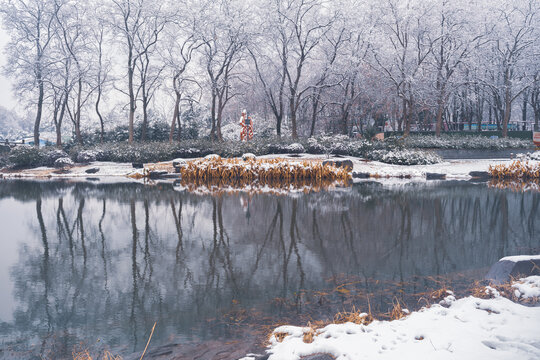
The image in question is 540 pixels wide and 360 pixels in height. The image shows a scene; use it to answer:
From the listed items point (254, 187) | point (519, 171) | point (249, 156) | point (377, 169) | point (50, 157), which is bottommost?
point (254, 187)

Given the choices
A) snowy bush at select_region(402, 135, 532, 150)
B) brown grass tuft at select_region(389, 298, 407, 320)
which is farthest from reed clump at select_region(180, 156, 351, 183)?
brown grass tuft at select_region(389, 298, 407, 320)

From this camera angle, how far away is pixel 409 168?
60.7 feet

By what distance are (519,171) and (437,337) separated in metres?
15.7

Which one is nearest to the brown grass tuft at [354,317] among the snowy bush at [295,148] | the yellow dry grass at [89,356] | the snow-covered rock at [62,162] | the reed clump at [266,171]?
the yellow dry grass at [89,356]

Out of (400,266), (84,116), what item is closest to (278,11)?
(400,266)

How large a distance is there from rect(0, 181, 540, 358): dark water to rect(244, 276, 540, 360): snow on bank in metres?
0.52

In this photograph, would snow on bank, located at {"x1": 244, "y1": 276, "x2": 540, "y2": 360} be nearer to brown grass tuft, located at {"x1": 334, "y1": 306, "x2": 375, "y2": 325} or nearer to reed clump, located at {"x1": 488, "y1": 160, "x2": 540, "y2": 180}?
brown grass tuft, located at {"x1": 334, "y1": 306, "x2": 375, "y2": 325}

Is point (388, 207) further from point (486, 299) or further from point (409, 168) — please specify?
point (409, 168)

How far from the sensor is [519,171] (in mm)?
15930

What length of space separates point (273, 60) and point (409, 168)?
15423 mm

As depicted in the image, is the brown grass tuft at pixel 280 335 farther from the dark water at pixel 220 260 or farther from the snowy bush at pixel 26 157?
the snowy bush at pixel 26 157

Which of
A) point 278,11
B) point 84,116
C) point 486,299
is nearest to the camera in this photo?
point 486,299

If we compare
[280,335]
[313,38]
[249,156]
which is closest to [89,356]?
[280,335]

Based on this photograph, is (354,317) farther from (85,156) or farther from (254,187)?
(85,156)
